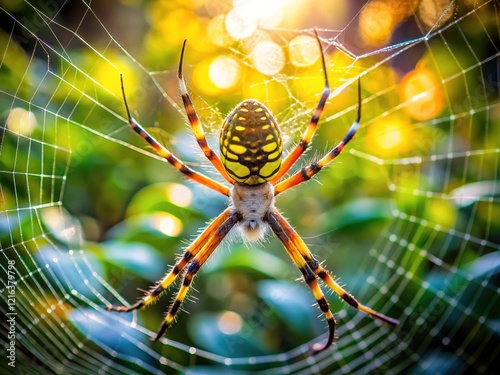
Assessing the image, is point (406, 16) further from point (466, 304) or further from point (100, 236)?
point (100, 236)

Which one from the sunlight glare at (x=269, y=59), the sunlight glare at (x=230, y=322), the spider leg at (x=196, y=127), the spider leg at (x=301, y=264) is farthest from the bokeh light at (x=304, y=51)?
the sunlight glare at (x=230, y=322)

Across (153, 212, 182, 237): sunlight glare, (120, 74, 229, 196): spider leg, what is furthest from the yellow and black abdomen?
(153, 212, 182, 237): sunlight glare

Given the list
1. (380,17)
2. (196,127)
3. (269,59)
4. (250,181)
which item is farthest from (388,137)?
(196,127)

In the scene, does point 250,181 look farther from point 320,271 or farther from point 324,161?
point 320,271

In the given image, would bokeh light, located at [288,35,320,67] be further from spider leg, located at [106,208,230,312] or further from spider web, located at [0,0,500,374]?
spider leg, located at [106,208,230,312]

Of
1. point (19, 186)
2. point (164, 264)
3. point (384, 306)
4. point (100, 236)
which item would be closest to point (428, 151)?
point (384, 306)

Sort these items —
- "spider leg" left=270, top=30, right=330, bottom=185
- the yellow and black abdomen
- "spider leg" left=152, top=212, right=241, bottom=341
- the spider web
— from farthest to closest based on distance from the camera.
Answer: the spider web, "spider leg" left=152, top=212, right=241, bottom=341, "spider leg" left=270, top=30, right=330, bottom=185, the yellow and black abdomen
